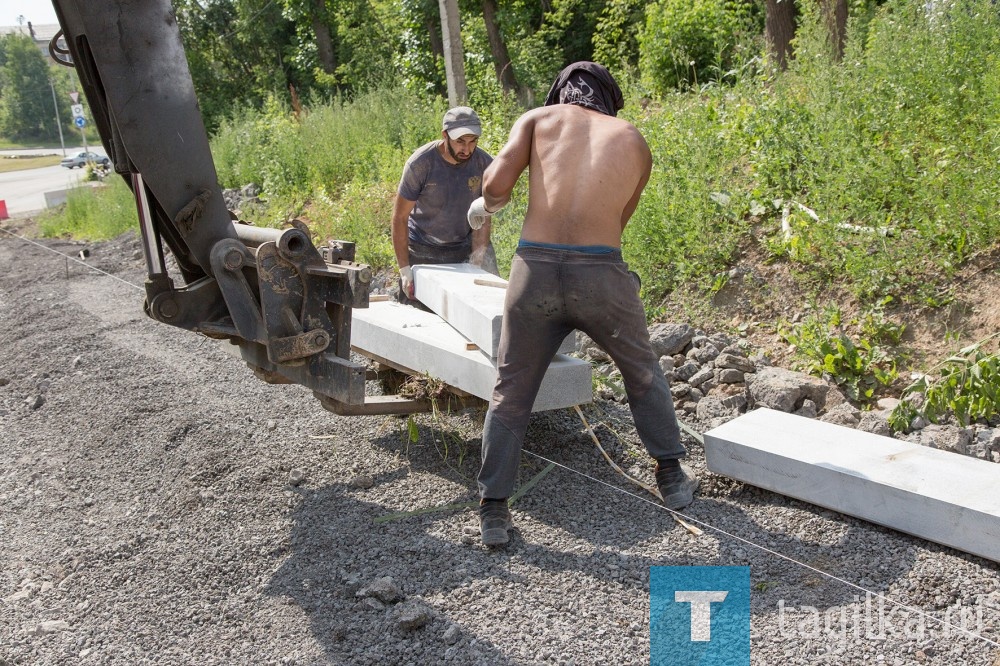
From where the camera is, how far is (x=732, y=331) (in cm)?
630

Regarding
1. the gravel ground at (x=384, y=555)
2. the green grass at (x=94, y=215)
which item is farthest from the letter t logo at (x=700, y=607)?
the green grass at (x=94, y=215)

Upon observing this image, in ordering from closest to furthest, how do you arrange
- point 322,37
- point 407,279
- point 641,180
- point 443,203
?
point 641,180 → point 407,279 → point 443,203 → point 322,37

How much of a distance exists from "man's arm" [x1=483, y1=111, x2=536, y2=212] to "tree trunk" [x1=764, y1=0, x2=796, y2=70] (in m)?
7.41

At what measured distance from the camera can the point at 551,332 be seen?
159 inches

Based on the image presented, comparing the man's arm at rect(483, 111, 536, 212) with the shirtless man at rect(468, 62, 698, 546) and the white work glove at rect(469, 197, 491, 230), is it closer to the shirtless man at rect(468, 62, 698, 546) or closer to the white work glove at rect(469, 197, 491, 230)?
the shirtless man at rect(468, 62, 698, 546)

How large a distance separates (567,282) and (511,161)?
2.09 ft

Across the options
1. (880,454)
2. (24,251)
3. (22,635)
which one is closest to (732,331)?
(880,454)

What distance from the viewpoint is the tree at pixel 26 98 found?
3228 inches

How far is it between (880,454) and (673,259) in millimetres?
3133

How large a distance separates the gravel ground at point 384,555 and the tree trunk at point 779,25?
6801 millimetres

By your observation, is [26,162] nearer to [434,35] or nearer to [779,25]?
[434,35]

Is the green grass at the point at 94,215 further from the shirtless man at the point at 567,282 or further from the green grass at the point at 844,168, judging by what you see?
the shirtless man at the point at 567,282

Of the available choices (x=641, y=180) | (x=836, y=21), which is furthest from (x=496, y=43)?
(x=641, y=180)

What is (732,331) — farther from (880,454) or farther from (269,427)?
(269,427)
